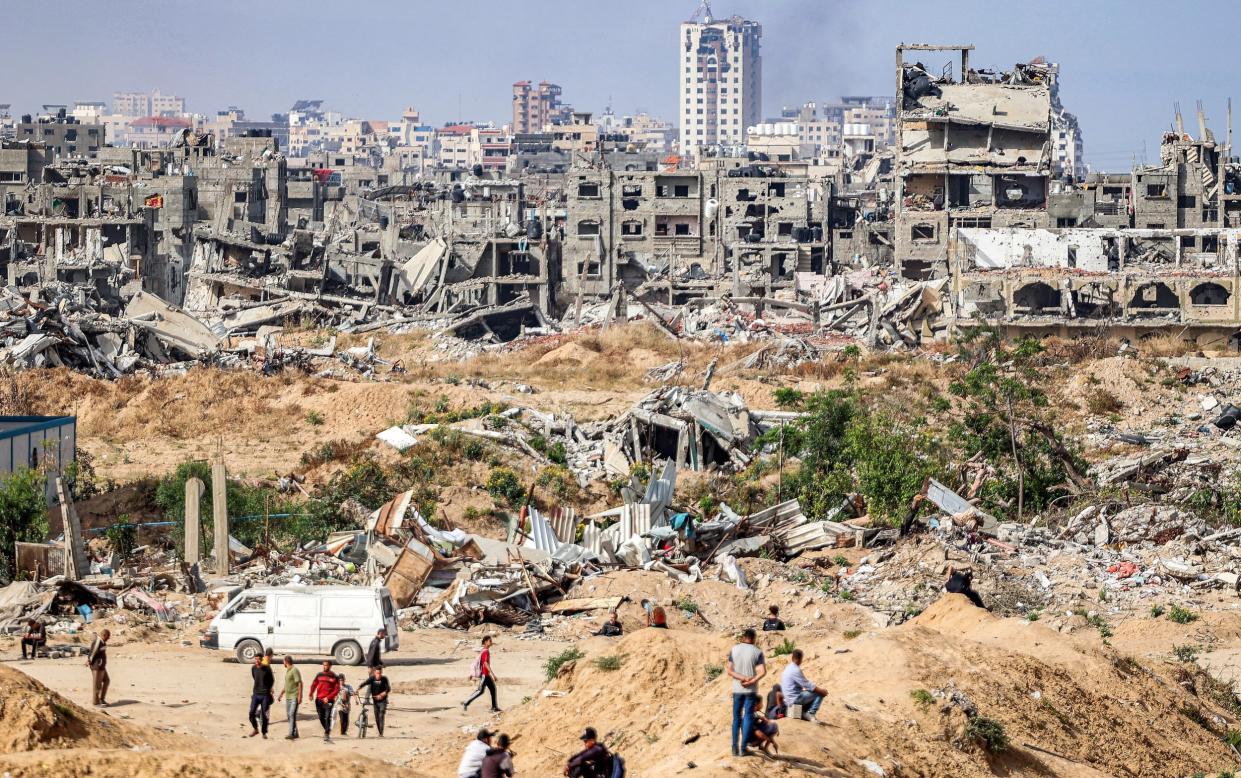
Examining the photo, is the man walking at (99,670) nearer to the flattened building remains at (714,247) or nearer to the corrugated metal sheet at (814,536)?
the corrugated metal sheet at (814,536)

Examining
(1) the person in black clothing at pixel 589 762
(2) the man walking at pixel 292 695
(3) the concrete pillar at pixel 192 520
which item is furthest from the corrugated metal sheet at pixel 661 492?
(1) the person in black clothing at pixel 589 762

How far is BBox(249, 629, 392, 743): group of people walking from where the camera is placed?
57.3 ft

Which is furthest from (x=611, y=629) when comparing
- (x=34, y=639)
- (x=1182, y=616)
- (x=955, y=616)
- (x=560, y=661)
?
(x=1182, y=616)

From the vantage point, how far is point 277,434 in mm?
37844

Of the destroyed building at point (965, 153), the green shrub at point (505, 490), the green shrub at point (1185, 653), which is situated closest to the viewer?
the green shrub at point (1185, 653)

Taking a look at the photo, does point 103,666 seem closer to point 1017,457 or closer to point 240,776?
point 240,776

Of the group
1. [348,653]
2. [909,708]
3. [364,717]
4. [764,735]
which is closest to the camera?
[764,735]

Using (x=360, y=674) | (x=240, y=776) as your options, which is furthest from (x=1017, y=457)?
(x=240, y=776)

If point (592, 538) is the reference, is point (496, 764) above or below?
above

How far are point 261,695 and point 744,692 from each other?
5.41m

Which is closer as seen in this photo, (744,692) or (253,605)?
(744,692)

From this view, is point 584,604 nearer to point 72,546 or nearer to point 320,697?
point 72,546

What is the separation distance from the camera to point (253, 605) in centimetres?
2164

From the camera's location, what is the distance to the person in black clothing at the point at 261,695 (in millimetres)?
17359
